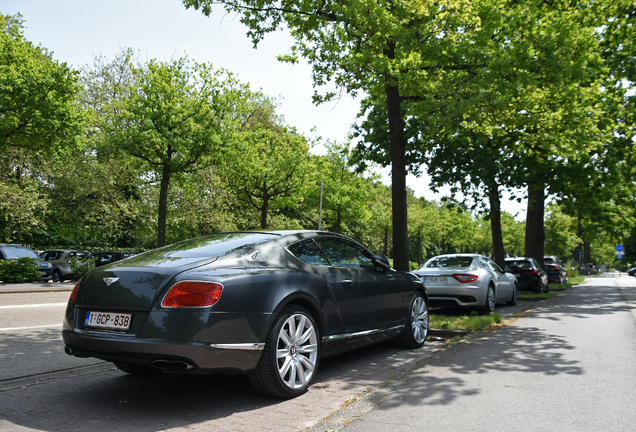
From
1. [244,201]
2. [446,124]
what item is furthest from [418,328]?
[244,201]

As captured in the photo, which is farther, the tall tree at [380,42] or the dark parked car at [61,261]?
the dark parked car at [61,261]

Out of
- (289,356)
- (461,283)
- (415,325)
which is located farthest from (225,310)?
(461,283)

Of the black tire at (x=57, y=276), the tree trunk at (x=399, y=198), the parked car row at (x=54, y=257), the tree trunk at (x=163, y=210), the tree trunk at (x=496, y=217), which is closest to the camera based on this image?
the tree trunk at (x=399, y=198)

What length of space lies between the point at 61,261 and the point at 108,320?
68.9ft

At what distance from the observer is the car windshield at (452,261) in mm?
11938

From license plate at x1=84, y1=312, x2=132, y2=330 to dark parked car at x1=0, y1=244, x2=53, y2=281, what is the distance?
1959 cm

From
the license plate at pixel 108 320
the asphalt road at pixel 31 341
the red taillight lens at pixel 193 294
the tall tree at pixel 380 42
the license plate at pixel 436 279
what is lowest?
the asphalt road at pixel 31 341

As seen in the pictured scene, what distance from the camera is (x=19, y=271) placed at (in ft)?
66.4

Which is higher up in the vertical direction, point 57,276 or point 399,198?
point 399,198

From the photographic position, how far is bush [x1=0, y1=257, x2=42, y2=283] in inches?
781

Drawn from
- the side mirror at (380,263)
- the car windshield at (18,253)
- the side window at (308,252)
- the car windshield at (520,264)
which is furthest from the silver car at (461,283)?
the car windshield at (18,253)

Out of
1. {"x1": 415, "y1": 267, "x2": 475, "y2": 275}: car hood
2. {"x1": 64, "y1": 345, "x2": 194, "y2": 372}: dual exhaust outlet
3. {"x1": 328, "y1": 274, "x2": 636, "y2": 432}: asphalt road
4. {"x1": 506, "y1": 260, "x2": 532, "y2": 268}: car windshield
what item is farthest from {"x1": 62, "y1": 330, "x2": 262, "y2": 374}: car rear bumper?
{"x1": 506, "y1": 260, "x2": 532, "y2": 268}: car windshield

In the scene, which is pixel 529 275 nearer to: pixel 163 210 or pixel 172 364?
pixel 163 210

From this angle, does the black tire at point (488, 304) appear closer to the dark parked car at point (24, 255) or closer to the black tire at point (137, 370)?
the black tire at point (137, 370)
